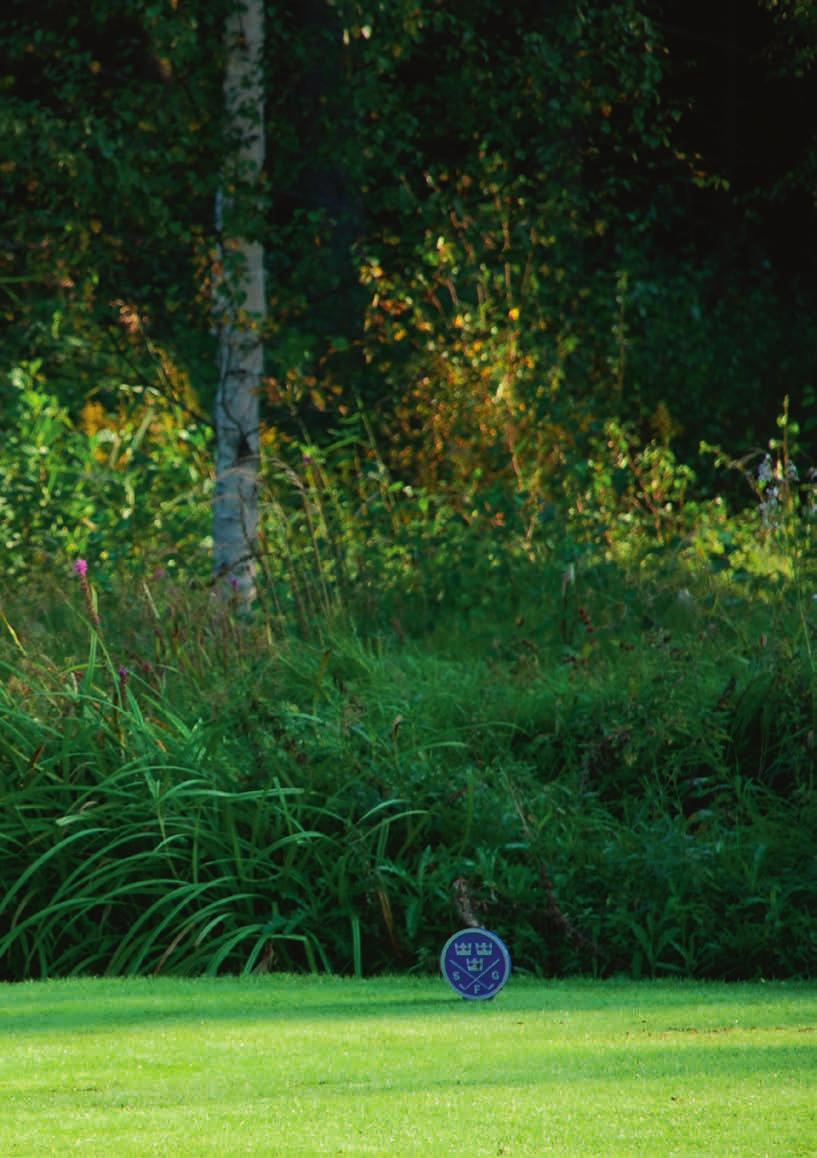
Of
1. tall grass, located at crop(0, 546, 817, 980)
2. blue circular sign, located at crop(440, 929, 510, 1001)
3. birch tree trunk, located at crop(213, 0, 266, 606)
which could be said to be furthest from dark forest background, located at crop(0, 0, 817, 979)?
blue circular sign, located at crop(440, 929, 510, 1001)

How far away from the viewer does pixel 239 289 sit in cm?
1204

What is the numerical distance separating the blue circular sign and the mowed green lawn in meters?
0.06

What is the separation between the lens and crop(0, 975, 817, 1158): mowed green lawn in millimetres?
3871

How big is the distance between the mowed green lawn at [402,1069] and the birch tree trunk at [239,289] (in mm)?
6025

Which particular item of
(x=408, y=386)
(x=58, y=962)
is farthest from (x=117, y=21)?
(x=58, y=962)

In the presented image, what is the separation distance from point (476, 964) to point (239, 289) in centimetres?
710

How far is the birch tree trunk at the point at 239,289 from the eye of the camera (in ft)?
38.8

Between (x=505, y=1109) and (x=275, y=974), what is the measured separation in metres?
2.31

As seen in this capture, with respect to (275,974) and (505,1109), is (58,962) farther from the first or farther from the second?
(505,1109)

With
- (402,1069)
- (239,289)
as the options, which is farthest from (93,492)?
(402,1069)

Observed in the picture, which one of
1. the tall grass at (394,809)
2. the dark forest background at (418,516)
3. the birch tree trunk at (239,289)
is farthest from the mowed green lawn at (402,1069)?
the birch tree trunk at (239,289)

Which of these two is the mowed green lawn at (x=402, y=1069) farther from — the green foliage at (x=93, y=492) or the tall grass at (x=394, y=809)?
the green foliage at (x=93, y=492)

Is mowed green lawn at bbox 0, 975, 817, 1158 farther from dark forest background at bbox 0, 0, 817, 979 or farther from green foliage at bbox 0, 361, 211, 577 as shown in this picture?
green foliage at bbox 0, 361, 211, 577

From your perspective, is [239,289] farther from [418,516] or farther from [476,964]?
[476,964]
